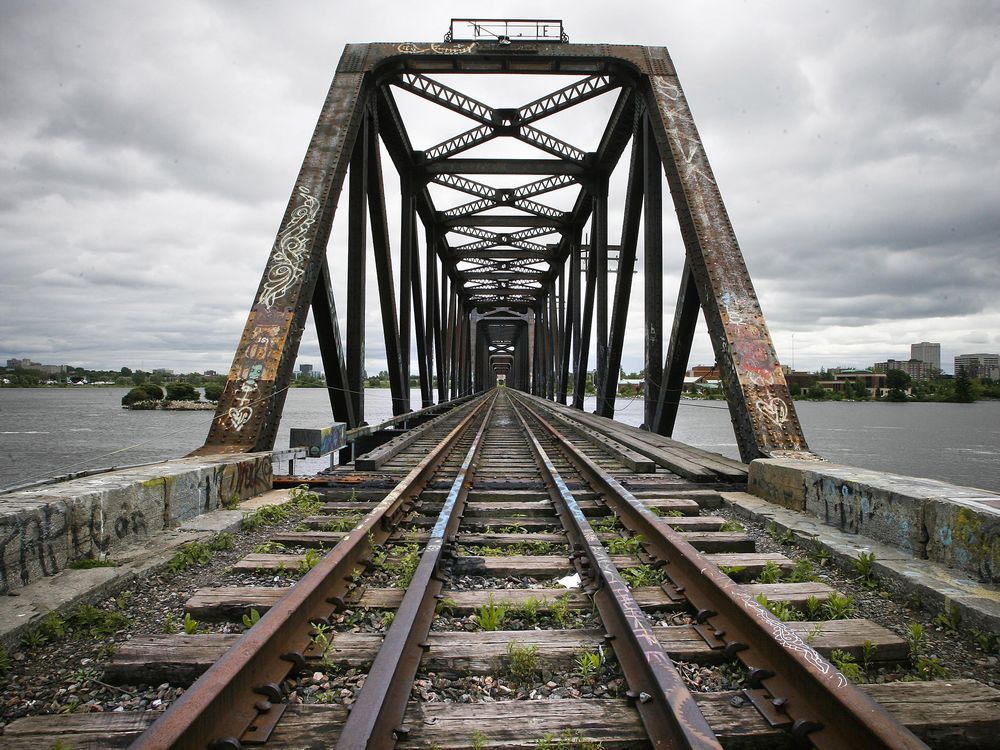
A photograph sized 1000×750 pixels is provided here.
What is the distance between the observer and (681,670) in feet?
5.93

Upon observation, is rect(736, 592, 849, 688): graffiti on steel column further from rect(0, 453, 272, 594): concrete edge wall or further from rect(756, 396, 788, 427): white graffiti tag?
rect(756, 396, 788, 427): white graffiti tag

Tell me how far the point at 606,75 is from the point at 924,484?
930 centimetres

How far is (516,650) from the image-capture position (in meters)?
1.86

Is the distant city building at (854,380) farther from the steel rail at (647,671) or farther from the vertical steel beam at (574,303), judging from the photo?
the steel rail at (647,671)

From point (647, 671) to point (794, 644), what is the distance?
1.61 ft

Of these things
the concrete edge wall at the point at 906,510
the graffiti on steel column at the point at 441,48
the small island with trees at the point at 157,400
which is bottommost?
the small island with trees at the point at 157,400

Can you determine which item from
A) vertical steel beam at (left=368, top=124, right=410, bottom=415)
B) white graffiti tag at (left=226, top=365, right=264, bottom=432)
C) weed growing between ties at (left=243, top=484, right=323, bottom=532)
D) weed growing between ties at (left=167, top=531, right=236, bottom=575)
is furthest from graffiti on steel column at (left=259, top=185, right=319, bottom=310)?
vertical steel beam at (left=368, top=124, right=410, bottom=415)

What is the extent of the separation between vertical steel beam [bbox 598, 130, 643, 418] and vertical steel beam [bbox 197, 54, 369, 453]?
220 inches

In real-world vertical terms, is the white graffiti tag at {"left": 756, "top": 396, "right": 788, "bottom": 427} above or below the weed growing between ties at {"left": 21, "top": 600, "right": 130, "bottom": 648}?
above

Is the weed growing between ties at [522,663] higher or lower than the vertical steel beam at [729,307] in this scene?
lower

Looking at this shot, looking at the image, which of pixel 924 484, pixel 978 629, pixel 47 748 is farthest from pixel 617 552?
pixel 47 748

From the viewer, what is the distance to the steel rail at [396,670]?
4.42ft

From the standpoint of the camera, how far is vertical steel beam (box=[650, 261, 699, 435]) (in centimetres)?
697

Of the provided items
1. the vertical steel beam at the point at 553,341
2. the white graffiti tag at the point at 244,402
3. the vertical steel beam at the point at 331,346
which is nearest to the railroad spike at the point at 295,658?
the white graffiti tag at the point at 244,402
